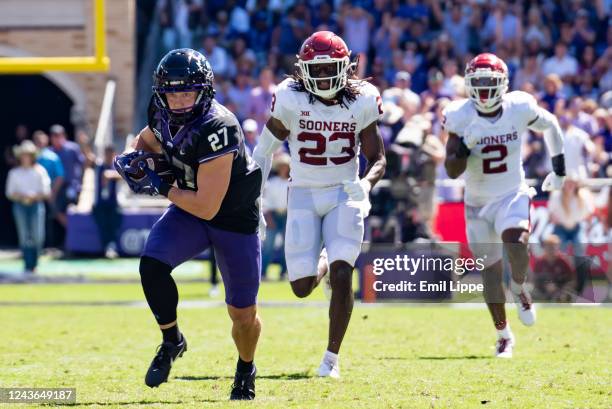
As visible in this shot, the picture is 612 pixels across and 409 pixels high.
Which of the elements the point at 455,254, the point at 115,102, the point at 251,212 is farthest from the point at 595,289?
A: the point at 115,102

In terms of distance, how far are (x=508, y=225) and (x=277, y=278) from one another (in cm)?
670

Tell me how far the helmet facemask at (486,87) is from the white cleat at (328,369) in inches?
87.3

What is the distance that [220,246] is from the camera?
6199 millimetres

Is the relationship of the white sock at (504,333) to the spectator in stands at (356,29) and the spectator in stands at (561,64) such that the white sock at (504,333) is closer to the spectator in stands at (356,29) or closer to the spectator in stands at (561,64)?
the spectator in stands at (561,64)

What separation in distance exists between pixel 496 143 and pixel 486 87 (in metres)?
0.39

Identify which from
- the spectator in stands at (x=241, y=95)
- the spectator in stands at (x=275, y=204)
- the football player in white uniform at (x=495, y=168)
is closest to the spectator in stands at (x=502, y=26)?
the spectator in stands at (x=241, y=95)

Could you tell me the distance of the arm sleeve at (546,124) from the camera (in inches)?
332

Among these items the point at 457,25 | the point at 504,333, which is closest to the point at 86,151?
the point at 457,25

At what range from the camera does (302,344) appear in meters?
8.80

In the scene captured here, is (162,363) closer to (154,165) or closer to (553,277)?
(154,165)

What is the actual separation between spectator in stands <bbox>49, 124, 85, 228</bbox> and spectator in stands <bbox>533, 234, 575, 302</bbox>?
793 centimetres

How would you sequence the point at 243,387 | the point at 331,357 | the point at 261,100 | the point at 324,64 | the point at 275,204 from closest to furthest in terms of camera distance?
the point at 243,387
the point at 331,357
the point at 324,64
the point at 275,204
the point at 261,100

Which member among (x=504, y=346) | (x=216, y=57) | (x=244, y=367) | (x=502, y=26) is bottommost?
(x=504, y=346)

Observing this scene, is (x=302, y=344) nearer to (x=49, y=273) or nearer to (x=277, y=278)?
(x=277, y=278)
